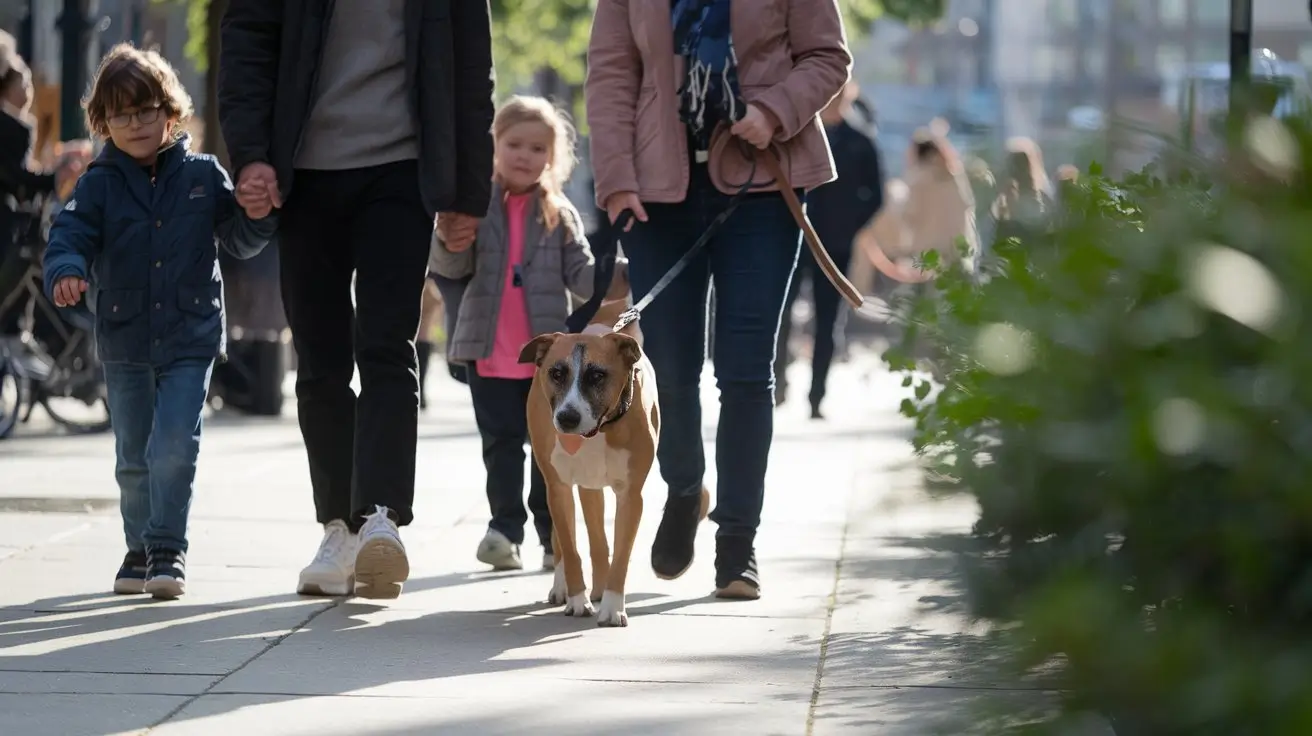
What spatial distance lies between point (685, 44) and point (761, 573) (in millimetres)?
1632

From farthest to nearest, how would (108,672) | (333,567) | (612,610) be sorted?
(333,567) < (612,610) < (108,672)

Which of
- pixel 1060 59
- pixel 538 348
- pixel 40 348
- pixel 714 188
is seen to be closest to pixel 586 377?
pixel 538 348

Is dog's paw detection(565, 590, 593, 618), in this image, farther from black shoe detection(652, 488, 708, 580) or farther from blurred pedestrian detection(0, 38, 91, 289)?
blurred pedestrian detection(0, 38, 91, 289)

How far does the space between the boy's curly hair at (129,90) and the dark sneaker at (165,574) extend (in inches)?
48.0

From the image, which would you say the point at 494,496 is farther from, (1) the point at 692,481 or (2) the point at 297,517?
(2) the point at 297,517

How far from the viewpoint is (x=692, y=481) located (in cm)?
600

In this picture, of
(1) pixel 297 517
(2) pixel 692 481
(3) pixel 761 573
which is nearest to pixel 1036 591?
(2) pixel 692 481

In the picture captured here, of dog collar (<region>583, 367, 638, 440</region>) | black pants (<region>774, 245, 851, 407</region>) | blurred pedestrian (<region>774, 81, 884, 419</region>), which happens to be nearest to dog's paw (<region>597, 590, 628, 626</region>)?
dog collar (<region>583, 367, 638, 440</region>)

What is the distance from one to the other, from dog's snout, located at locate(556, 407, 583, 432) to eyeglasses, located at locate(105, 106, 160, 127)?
5.01ft

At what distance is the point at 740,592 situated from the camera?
5859 mm

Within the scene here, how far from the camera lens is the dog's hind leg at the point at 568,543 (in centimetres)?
549

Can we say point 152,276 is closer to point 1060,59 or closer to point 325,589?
point 325,589

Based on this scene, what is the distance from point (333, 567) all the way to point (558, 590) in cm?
63

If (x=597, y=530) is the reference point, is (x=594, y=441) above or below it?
above
